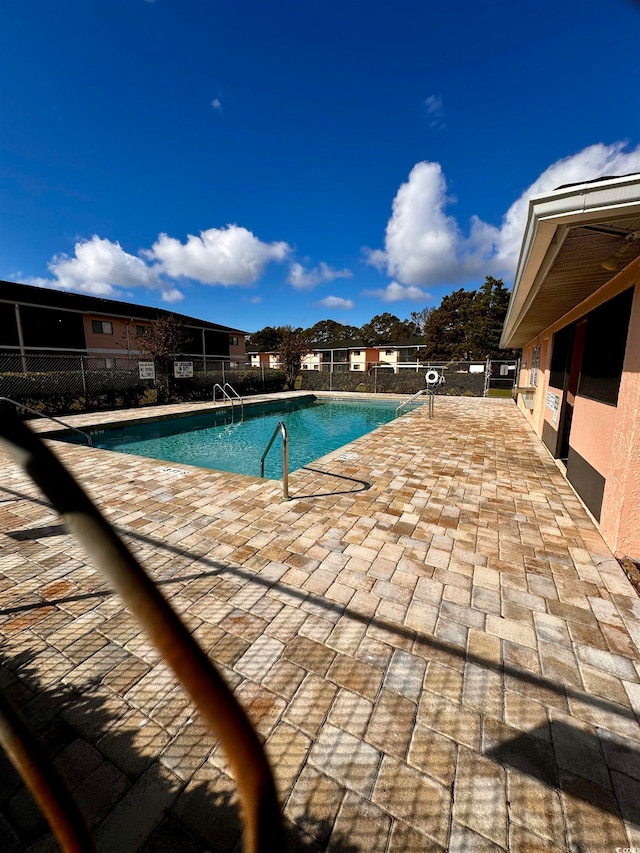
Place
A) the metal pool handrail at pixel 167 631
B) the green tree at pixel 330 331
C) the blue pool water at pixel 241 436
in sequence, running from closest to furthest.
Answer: the metal pool handrail at pixel 167 631
the blue pool water at pixel 241 436
the green tree at pixel 330 331

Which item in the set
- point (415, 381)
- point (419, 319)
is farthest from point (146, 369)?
point (419, 319)

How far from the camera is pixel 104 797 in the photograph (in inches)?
55.9

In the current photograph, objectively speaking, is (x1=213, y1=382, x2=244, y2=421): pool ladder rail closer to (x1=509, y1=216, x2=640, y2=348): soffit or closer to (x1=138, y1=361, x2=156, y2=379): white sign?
(x1=138, y1=361, x2=156, y2=379): white sign

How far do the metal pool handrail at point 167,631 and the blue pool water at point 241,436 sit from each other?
21.3 feet

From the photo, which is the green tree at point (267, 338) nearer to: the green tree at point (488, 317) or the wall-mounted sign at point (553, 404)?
Result: the green tree at point (488, 317)

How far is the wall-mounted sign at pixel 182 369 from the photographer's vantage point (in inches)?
574

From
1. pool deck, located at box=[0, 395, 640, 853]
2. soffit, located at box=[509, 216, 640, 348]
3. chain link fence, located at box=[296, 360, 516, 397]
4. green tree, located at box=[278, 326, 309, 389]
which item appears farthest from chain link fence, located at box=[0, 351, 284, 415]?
soffit, located at box=[509, 216, 640, 348]

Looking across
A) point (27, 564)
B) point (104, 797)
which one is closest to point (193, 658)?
point (104, 797)

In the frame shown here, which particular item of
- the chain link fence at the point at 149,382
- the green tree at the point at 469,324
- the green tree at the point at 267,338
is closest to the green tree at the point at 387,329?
the green tree at the point at 267,338

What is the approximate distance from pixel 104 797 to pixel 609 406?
16.5 feet

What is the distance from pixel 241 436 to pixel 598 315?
28.7ft

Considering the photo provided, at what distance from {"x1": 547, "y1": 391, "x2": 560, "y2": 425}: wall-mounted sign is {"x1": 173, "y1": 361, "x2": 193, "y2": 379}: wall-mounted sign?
1292cm

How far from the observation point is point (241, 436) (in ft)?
35.0

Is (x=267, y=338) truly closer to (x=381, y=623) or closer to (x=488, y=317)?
(x=488, y=317)
